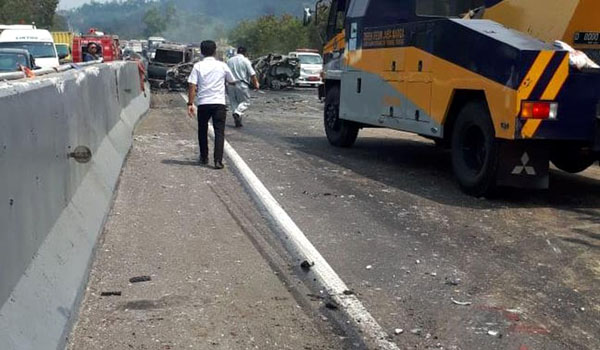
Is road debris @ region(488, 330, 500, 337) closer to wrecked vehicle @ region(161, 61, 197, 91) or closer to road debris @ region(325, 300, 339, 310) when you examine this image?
road debris @ region(325, 300, 339, 310)

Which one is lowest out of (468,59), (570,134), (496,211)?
(496,211)

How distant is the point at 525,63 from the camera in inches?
298

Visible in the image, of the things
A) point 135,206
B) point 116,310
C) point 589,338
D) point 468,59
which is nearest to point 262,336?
point 116,310

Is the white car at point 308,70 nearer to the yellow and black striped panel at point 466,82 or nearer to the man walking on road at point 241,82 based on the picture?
the man walking on road at point 241,82

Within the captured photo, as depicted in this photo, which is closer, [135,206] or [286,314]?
[286,314]

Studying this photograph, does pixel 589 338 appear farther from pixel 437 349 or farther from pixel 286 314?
pixel 286 314

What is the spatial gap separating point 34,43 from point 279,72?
12.3 meters

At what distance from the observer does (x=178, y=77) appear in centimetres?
3075

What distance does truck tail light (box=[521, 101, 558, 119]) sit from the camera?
7.66m

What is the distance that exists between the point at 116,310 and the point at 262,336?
1054mm

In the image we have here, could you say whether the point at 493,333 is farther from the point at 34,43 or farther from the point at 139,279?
the point at 34,43

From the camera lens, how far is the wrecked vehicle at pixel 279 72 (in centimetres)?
3431

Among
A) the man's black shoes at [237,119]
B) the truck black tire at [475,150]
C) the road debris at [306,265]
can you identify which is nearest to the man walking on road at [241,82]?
the man's black shoes at [237,119]

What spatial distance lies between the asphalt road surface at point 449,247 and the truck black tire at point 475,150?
0.24 meters
